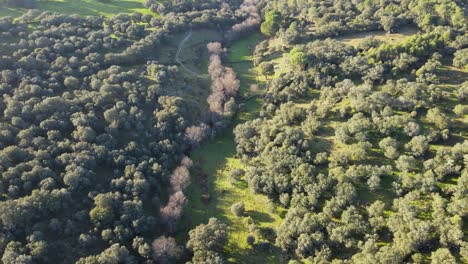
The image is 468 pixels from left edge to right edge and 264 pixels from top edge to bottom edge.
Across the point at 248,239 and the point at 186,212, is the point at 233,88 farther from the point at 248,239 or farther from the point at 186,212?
the point at 248,239

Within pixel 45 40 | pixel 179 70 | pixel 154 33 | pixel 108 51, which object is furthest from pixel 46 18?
pixel 179 70

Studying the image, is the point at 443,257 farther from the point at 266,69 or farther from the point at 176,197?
the point at 266,69

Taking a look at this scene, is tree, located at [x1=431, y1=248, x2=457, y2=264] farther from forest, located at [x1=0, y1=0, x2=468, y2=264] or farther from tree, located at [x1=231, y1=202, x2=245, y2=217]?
tree, located at [x1=231, y1=202, x2=245, y2=217]

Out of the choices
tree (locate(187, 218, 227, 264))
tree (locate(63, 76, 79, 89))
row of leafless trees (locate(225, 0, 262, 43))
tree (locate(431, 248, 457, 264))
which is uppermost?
row of leafless trees (locate(225, 0, 262, 43))

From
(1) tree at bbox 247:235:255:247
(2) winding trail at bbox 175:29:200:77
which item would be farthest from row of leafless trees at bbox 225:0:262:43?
(1) tree at bbox 247:235:255:247

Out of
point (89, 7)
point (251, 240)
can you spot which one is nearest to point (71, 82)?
point (89, 7)
